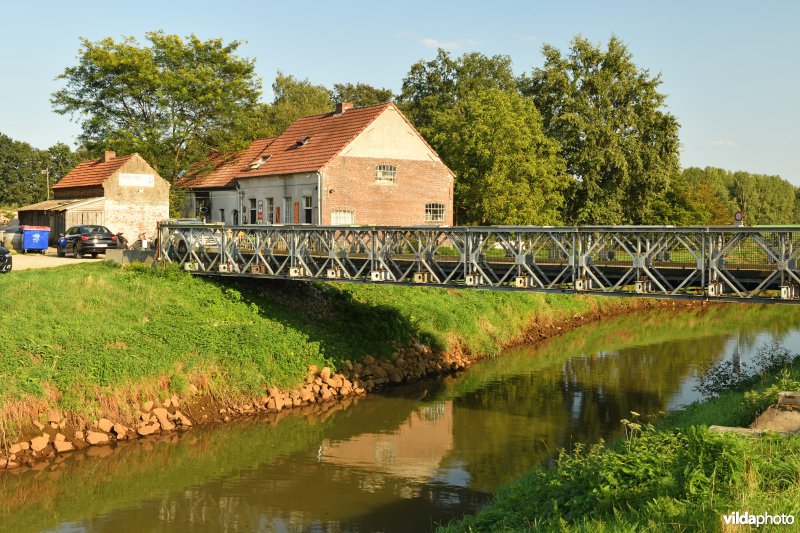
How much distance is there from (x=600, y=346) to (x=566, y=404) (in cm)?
1191

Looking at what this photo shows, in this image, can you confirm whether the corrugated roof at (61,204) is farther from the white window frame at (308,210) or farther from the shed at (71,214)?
the white window frame at (308,210)

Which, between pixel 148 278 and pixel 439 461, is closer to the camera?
pixel 439 461

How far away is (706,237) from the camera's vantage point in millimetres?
20219

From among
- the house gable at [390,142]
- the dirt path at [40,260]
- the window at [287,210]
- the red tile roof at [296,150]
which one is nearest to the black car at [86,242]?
the dirt path at [40,260]

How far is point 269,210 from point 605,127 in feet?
77.1

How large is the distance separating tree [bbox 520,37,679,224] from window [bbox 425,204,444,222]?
478 inches

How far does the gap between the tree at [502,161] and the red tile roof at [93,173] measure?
764 inches

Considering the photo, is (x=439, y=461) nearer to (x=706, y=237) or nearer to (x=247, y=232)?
(x=706, y=237)

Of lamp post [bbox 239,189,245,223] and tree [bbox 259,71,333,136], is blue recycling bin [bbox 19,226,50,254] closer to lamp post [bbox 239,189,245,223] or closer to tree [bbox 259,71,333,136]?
lamp post [bbox 239,189,245,223]

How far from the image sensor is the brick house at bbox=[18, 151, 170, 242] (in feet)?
148

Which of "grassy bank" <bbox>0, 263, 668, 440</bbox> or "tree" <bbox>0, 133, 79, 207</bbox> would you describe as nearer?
"grassy bank" <bbox>0, 263, 668, 440</bbox>

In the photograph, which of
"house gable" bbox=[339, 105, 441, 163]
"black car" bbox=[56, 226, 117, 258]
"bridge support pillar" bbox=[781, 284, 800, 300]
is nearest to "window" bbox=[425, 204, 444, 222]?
"house gable" bbox=[339, 105, 441, 163]

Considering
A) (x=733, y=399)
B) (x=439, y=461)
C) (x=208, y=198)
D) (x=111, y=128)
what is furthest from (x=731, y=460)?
(x=111, y=128)

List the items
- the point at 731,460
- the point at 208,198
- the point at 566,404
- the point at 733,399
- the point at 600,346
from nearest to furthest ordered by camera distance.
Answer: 1. the point at 731,460
2. the point at 733,399
3. the point at 566,404
4. the point at 600,346
5. the point at 208,198
